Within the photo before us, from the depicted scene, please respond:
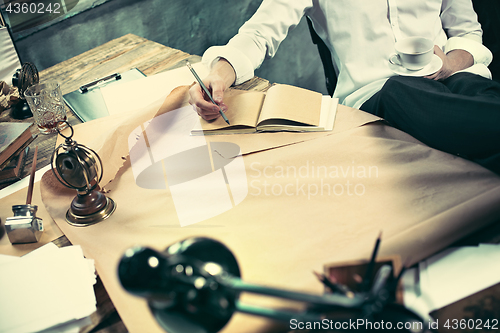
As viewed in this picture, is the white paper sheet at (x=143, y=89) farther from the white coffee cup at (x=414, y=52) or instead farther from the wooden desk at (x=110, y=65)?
the white coffee cup at (x=414, y=52)

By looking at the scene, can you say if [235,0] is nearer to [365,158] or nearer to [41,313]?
[365,158]

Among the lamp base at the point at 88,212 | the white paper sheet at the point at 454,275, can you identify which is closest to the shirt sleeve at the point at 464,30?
the white paper sheet at the point at 454,275

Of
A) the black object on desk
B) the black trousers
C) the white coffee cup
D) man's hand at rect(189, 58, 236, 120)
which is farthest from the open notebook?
the black object on desk

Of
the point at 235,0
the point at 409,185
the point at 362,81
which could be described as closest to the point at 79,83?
the point at 362,81

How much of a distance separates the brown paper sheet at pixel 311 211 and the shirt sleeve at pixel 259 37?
433 mm

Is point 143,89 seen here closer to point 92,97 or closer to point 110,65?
point 92,97

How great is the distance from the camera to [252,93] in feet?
3.15

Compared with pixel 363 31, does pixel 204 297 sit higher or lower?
higher

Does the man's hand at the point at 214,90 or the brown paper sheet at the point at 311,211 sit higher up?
the man's hand at the point at 214,90

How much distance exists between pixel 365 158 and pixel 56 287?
61 cm

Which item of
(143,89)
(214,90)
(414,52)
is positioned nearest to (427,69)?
(414,52)

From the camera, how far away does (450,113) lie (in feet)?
2.45

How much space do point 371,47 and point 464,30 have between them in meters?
0.38

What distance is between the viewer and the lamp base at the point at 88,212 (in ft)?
2.12
